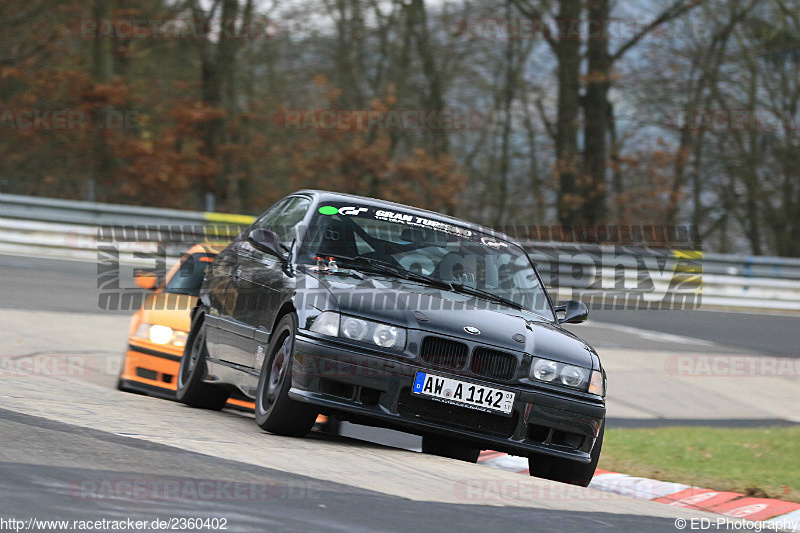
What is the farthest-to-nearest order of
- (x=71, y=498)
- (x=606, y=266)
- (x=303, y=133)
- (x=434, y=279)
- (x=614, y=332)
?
1. (x=303, y=133)
2. (x=606, y=266)
3. (x=614, y=332)
4. (x=434, y=279)
5. (x=71, y=498)

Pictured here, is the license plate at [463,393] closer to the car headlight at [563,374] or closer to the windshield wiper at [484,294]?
the car headlight at [563,374]

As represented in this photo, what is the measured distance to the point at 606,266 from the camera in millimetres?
21156

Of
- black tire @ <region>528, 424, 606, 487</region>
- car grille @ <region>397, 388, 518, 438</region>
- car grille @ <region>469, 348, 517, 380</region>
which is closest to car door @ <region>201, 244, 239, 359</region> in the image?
car grille @ <region>397, 388, 518, 438</region>

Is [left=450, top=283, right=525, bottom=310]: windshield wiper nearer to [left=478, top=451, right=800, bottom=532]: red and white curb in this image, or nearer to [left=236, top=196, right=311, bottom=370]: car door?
[left=236, top=196, right=311, bottom=370]: car door

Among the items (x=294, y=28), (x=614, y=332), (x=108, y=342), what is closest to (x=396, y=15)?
(x=294, y=28)

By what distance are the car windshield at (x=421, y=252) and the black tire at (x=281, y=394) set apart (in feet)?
2.10

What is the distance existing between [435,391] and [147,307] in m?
4.12

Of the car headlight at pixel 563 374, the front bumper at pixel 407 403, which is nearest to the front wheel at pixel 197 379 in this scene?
the front bumper at pixel 407 403

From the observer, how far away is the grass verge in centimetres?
744

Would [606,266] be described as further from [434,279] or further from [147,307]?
[434,279]

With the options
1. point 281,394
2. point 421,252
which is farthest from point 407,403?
point 421,252

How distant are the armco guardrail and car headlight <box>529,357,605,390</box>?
13.6 metres

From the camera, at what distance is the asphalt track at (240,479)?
4.09 m

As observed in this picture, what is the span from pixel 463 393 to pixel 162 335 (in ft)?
12.4
